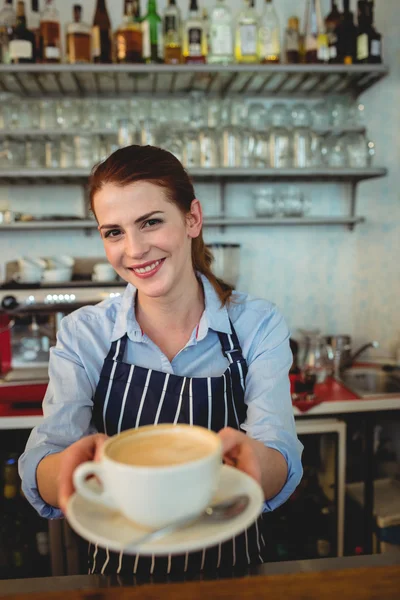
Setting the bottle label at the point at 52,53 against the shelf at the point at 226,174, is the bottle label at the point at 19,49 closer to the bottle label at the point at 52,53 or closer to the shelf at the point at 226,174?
the bottle label at the point at 52,53

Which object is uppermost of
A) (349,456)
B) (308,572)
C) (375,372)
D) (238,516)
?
(238,516)

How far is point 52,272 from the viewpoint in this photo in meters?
2.45

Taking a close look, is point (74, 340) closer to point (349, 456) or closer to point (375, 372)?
point (375, 372)

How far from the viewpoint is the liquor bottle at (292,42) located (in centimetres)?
258

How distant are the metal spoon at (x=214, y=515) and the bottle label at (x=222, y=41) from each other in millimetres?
2309

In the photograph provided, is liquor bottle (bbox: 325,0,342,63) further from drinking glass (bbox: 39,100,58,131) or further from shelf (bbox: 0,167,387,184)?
drinking glass (bbox: 39,100,58,131)

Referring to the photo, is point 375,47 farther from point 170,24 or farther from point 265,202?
point 170,24

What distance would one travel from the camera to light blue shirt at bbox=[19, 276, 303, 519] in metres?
1.03

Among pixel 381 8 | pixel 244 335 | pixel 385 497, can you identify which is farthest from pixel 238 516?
pixel 381 8

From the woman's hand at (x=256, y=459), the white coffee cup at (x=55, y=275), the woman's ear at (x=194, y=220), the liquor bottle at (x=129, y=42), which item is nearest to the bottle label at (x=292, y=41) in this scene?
the liquor bottle at (x=129, y=42)

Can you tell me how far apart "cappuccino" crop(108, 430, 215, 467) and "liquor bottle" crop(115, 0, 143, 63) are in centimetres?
220

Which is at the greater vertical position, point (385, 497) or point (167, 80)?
point (167, 80)

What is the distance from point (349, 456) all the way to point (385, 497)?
398 mm

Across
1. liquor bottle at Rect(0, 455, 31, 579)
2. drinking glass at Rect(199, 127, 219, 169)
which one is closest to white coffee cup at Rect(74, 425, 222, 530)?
liquor bottle at Rect(0, 455, 31, 579)
